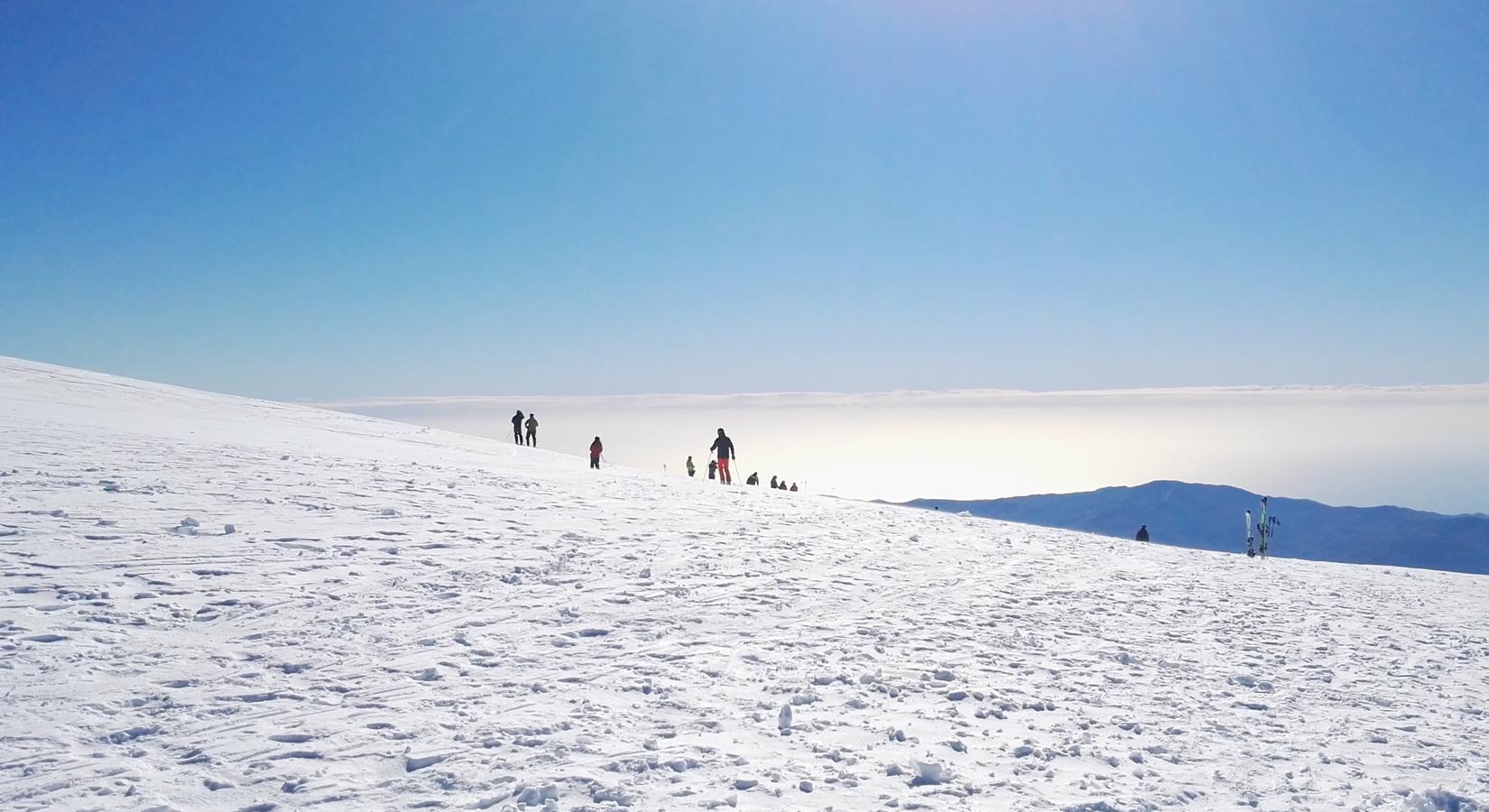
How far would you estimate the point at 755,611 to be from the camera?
1166cm

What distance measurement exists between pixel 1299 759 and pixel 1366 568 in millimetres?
21595

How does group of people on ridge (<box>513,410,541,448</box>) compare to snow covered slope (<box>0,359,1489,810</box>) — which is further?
group of people on ridge (<box>513,410,541,448</box>)

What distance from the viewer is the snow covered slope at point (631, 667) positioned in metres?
6.57

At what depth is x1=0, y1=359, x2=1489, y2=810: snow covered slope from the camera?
6.57m

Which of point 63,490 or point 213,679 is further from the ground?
point 63,490

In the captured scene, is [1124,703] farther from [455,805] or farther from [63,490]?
[63,490]

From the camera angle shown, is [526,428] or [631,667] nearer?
[631,667]

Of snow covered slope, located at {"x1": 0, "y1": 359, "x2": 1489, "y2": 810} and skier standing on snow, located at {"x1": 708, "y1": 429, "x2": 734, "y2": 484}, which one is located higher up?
skier standing on snow, located at {"x1": 708, "y1": 429, "x2": 734, "y2": 484}

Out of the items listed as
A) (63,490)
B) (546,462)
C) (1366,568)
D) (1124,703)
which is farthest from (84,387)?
(1366,568)

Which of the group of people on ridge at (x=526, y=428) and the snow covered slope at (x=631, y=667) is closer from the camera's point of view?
the snow covered slope at (x=631, y=667)

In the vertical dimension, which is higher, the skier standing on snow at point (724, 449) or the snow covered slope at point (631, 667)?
the skier standing on snow at point (724, 449)

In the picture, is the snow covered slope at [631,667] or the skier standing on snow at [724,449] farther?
the skier standing on snow at [724,449]

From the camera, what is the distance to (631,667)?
9.09 metres

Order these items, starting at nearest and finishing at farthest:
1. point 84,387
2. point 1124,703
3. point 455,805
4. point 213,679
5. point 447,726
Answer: point 455,805
point 447,726
point 213,679
point 1124,703
point 84,387
